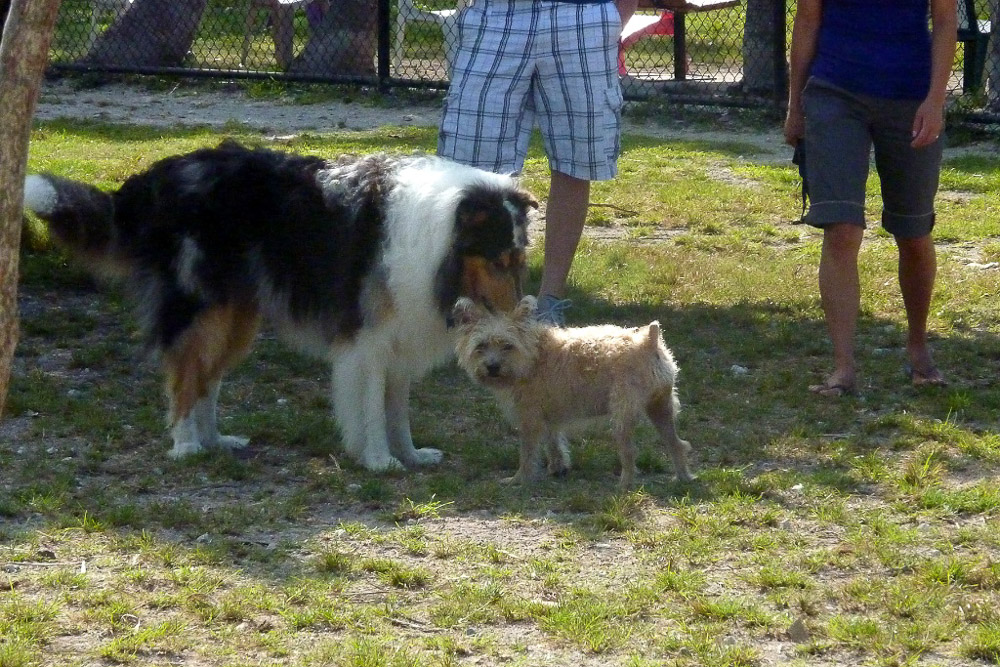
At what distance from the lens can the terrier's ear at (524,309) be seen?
457 centimetres

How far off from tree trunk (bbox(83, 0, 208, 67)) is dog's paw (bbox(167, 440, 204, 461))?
9585mm

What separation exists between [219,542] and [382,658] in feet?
3.26

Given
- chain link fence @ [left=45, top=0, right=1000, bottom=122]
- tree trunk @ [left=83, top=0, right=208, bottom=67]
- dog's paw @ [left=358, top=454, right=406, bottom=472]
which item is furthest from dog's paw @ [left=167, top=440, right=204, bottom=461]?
tree trunk @ [left=83, top=0, right=208, bottom=67]

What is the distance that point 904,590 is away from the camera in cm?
358

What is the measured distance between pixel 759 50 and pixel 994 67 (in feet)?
6.82

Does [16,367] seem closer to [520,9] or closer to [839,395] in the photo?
[520,9]

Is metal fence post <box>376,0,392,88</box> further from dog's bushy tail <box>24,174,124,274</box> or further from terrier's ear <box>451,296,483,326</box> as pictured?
terrier's ear <box>451,296,483,326</box>

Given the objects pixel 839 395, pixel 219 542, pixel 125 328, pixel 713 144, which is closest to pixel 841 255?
pixel 839 395

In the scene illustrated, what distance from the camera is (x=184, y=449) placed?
4977 mm

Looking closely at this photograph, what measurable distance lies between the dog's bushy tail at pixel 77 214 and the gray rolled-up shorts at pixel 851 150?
9.20ft

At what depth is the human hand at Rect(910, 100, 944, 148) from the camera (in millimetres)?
5152

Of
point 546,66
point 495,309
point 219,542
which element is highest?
point 546,66

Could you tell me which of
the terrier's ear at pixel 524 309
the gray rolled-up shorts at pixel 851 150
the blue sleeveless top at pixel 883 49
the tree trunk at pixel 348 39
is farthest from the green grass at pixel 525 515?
the tree trunk at pixel 348 39

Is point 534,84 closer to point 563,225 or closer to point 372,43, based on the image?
point 563,225
